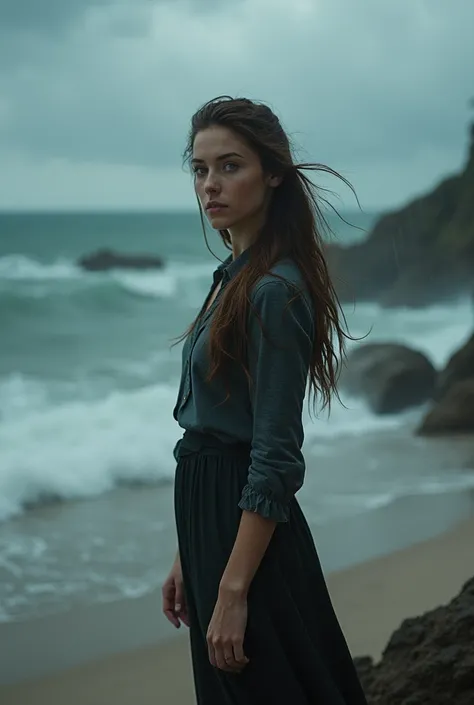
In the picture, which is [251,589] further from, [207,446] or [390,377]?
[390,377]

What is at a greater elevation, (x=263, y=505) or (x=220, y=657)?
(x=263, y=505)

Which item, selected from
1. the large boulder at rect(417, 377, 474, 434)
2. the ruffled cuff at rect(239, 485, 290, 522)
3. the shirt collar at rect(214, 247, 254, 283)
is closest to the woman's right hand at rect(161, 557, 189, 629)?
the ruffled cuff at rect(239, 485, 290, 522)

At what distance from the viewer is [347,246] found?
7.25m

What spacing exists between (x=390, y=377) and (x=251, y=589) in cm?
487

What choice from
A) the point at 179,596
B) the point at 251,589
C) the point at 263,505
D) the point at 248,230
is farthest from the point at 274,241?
the point at 179,596

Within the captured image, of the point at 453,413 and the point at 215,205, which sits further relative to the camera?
the point at 453,413

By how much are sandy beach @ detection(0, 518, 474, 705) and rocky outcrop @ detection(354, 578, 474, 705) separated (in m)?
0.75

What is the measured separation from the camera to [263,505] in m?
1.32

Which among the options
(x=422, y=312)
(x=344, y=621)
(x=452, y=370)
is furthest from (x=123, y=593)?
(x=422, y=312)

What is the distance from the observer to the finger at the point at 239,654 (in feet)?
4.48

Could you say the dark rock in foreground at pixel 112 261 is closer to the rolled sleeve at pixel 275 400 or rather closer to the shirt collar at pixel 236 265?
the shirt collar at pixel 236 265

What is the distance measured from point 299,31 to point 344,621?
385cm

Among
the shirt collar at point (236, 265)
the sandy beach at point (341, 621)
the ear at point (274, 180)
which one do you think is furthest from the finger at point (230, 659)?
the sandy beach at point (341, 621)

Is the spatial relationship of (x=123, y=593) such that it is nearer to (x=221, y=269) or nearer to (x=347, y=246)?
(x=221, y=269)
